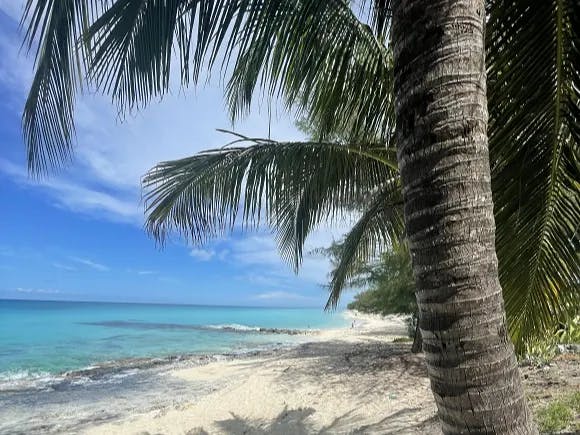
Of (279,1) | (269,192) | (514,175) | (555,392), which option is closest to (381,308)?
(555,392)

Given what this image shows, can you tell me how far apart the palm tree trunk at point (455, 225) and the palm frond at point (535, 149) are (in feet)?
4.97

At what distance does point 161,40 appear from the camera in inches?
89.6

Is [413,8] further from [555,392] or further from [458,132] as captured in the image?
[555,392]

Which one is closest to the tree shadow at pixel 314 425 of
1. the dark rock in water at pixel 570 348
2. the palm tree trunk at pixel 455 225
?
the dark rock in water at pixel 570 348

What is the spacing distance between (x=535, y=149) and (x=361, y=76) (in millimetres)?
1436

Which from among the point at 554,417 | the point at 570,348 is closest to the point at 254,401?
the point at 554,417

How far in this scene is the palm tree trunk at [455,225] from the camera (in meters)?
1.47

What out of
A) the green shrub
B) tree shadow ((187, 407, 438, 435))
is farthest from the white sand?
the green shrub

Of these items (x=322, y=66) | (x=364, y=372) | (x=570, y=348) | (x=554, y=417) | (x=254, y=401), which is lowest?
(x=254, y=401)

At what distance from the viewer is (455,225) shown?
1489 millimetres

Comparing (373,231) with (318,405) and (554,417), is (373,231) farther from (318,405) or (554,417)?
(554,417)

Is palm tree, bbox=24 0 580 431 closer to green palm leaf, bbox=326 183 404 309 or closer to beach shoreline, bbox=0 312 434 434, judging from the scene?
green palm leaf, bbox=326 183 404 309

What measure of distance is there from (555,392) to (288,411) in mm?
3552

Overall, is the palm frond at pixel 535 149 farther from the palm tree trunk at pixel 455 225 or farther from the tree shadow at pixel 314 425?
the tree shadow at pixel 314 425
